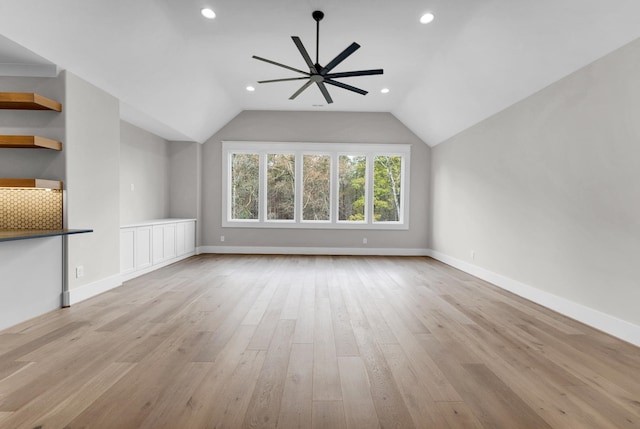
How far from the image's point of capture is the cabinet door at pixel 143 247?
4754mm

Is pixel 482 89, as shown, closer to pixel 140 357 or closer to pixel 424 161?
pixel 424 161

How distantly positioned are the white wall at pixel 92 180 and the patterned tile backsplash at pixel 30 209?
134 millimetres

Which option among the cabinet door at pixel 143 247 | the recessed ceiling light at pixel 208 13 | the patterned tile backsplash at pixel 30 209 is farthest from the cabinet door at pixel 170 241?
the recessed ceiling light at pixel 208 13

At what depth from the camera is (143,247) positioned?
4898 millimetres

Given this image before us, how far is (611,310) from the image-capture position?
2.73 metres

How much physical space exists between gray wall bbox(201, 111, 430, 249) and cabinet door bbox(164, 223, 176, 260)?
3.81 feet

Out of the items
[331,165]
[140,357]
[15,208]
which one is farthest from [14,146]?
[331,165]

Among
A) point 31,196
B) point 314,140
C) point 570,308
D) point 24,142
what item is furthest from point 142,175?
point 570,308

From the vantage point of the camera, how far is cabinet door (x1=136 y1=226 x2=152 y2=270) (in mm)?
4754

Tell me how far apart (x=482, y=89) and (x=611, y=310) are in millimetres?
3080

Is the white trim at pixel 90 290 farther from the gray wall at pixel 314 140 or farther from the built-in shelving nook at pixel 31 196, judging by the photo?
the gray wall at pixel 314 140

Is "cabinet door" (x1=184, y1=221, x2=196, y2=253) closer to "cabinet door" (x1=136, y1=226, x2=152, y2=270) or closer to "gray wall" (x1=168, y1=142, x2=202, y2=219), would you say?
"gray wall" (x1=168, y1=142, x2=202, y2=219)

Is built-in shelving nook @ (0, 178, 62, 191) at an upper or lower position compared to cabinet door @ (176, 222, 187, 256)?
upper


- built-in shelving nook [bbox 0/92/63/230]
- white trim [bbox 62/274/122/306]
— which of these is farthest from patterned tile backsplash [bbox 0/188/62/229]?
white trim [bbox 62/274/122/306]
